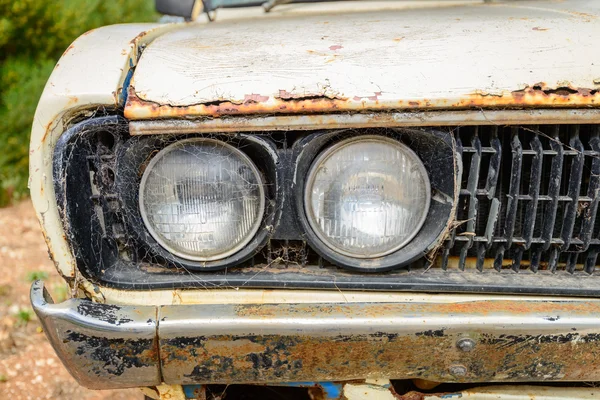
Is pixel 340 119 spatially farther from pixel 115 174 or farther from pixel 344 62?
pixel 115 174

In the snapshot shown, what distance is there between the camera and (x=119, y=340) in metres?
1.34

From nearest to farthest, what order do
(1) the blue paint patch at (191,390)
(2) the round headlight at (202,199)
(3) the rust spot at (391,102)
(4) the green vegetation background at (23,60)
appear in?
(3) the rust spot at (391,102) < (2) the round headlight at (202,199) < (1) the blue paint patch at (191,390) < (4) the green vegetation background at (23,60)

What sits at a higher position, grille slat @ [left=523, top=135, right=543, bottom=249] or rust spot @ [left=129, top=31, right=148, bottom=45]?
rust spot @ [left=129, top=31, right=148, bottom=45]

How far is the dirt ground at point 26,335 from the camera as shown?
247cm

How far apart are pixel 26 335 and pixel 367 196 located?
2.23 meters

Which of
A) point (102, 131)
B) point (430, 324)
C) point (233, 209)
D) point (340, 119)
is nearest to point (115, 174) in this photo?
point (102, 131)

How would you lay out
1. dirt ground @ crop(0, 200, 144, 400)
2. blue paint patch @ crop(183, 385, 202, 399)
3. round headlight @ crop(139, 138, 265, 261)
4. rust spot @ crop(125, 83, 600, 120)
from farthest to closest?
→ dirt ground @ crop(0, 200, 144, 400) → blue paint patch @ crop(183, 385, 202, 399) → round headlight @ crop(139, 138, 265, 261) → rust spot @ crop(125, 83, 600, 120)

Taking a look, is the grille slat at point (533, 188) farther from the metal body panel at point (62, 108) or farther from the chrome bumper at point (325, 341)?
the metal body panel at point (62, 108)

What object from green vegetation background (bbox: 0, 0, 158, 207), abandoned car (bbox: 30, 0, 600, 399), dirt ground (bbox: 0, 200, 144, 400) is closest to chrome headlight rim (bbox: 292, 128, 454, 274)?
abandoned car (bbox: 30, 0, 600, 399)

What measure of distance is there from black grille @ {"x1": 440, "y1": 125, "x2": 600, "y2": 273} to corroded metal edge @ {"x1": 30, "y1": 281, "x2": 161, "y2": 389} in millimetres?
769

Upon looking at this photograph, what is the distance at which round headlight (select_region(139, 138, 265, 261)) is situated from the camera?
1415 mm

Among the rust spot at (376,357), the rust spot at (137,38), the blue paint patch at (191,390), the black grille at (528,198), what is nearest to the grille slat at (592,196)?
the black grille at (528,198)

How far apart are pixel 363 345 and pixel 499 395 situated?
1.39 feet

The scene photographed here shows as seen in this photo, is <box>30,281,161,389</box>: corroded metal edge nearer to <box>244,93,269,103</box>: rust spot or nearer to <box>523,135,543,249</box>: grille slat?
<box>244,93,269,103</box>: rust spot
